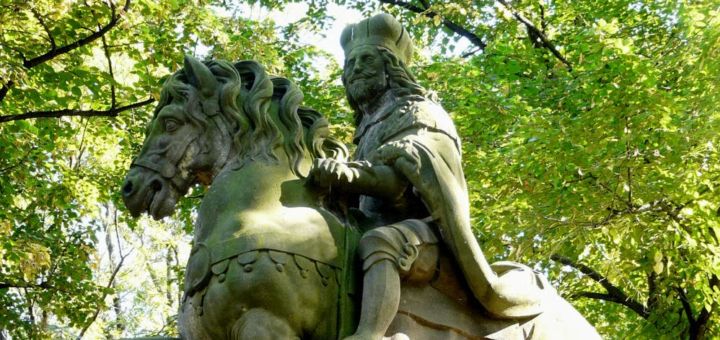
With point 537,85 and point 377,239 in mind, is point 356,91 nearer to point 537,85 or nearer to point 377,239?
point 377,239

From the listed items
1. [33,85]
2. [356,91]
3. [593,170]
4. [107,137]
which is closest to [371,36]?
[356,91]

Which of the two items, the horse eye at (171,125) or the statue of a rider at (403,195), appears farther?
the horse eye at (171,125)

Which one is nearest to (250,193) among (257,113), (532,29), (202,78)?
(257,113)

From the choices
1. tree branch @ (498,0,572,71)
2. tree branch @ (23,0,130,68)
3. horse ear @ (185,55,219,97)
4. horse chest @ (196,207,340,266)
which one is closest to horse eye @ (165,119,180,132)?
horse ear @ (185,55,219,97)

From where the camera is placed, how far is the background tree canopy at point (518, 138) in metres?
11.6

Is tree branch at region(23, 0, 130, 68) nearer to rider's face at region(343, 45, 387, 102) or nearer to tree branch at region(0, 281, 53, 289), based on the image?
tree branch at region(0, 281, 53, 289)

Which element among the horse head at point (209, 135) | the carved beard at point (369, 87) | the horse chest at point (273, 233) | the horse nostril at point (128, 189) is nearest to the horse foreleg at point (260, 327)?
the horse chest at point (273, 233)

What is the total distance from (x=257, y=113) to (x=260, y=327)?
109 cm

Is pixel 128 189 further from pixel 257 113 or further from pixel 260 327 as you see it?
pixel 260 327

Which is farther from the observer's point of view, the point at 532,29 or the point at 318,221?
the point at 532,29

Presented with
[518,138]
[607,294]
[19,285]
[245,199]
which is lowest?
[607,294]

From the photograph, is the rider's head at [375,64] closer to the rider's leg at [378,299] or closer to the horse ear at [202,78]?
the horse ear at [202,78]

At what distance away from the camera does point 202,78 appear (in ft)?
16.7

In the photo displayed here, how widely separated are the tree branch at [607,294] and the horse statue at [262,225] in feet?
26.3
